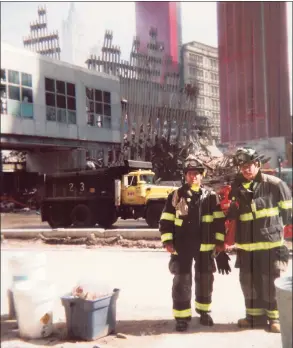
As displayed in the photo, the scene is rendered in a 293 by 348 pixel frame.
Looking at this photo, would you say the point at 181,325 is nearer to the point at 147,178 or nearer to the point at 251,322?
the point at 251,322

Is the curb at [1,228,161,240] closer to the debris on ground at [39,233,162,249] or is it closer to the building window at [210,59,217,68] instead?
the debris on ground at [39,233,162,249]

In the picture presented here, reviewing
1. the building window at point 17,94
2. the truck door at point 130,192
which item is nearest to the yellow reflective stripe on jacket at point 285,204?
the truck door at point 130,192

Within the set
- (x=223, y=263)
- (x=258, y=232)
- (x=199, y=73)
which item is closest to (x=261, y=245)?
(x=258, y=232)

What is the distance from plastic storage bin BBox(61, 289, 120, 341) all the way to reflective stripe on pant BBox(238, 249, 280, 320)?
120 cm

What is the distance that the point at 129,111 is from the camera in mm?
4078

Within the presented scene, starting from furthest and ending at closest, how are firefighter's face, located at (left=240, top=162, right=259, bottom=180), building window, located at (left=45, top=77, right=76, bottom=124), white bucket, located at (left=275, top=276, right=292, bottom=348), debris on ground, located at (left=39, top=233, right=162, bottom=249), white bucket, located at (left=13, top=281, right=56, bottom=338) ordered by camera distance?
debris on ground, located at (left=39, top=233, right=162, bottom=249) → firefighter's face, located at (left=240, top=162, right=259, bottom=180) → white bucket, located at (left=13, top=281, right=56, bottom=338) → building window, located at (left=45, top=77, right=76, bottom=124) → white bucket, located at (left=275, top=276, right=292, bottom=348)

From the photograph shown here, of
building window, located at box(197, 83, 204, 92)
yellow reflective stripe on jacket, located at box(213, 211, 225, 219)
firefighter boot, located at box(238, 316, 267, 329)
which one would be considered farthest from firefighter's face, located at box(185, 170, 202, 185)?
firefighter boot, located at box(238, 316, 267, 329)

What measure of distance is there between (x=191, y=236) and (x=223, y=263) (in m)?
0.40

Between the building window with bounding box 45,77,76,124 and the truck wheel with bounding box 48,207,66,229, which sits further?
the truck wheel with bounding box 48,207,66,229

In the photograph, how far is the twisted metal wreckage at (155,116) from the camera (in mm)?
4082

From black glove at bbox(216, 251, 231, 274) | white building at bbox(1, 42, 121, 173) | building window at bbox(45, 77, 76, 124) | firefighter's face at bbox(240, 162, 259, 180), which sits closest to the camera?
white building at bbox(1, 42, 121, 173)

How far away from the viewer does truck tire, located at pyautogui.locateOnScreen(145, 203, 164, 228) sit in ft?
14.2

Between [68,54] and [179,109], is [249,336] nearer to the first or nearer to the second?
[179,109]

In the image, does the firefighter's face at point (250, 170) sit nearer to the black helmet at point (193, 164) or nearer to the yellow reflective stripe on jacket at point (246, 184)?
the yellow reflective stripe on jacket at point (246, 184)
